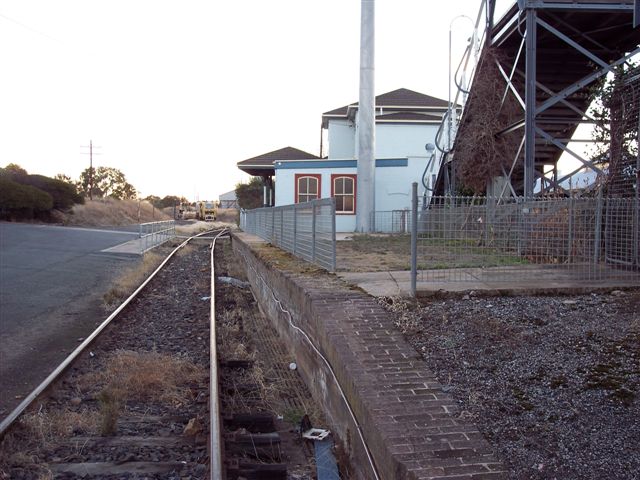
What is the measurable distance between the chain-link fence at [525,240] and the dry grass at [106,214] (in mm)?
52092

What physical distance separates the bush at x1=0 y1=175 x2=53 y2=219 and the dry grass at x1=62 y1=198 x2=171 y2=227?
11.7 feet

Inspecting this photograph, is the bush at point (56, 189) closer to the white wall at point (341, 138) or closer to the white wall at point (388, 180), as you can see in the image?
the white wall at point (341, 138)

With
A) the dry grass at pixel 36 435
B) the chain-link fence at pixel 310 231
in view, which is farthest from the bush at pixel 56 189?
the dry grass at pixel 36 435

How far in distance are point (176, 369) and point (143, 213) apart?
8036cm

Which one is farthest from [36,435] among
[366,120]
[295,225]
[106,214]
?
[106,214]

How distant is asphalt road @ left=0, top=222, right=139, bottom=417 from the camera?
7434mm

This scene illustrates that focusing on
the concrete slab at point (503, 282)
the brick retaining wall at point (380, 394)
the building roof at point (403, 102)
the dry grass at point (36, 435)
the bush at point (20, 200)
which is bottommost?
the dry grass at point (36, 435)

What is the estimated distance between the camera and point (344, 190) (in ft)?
94.2

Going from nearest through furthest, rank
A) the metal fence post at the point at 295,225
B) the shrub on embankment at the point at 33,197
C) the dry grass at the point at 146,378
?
the dry grass at the point at 146,378 → the metal fence post at the point at 295,225 → the shrub on embankment at the point at 33,197

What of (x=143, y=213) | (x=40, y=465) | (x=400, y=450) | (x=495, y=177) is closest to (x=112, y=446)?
(x=40, y=465)

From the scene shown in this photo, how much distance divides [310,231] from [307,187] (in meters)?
18.8

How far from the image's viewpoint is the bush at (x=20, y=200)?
155 ft

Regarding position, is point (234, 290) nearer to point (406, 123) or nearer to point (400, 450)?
point (400, 450)

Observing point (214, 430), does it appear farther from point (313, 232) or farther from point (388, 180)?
point (388, 180)
